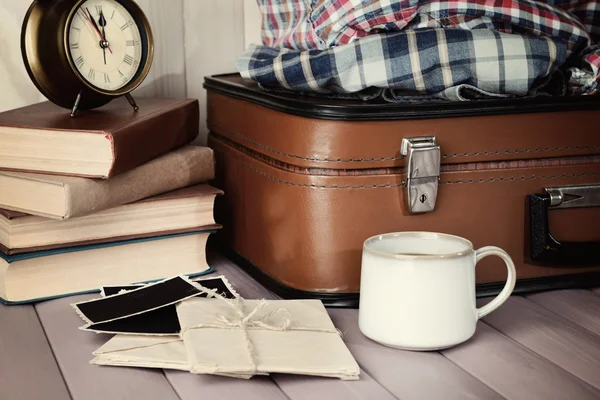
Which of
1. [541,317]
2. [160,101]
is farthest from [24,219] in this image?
[541,317]

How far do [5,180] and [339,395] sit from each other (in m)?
0.51

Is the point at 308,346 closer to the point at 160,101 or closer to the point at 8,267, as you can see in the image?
the point at 8,267

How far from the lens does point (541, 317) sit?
3.03 ft

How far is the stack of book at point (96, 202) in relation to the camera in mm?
951

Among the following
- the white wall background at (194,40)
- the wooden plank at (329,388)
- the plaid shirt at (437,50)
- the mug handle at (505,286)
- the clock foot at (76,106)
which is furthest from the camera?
the white wall background at (194,40)

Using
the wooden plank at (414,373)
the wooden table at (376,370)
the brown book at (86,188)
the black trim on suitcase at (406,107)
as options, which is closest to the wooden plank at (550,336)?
the wooden table at (376,370)

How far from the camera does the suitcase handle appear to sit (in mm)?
979

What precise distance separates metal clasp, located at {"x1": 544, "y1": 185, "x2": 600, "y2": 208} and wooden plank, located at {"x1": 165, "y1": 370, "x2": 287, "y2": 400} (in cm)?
44

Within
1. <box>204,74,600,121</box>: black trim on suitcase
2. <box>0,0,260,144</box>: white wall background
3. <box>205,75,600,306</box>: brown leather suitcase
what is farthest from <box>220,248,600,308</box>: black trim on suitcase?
<box>0,0,260,144</box>: white wall background

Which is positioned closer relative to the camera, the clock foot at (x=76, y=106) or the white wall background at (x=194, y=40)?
the clock foot at (x=76, y=106)

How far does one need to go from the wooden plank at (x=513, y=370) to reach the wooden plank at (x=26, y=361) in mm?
396

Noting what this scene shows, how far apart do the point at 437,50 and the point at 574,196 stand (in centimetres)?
26

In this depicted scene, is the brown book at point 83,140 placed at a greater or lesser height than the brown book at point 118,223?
greater

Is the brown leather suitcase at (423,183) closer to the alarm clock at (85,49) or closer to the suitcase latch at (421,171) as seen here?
the suitcase latch at (421,171)
